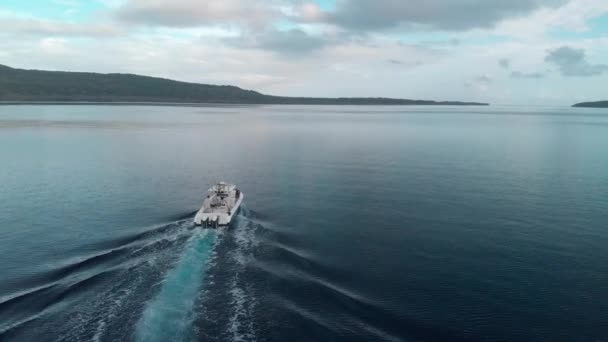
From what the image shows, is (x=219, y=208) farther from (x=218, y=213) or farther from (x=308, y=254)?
(x=308, y=254)

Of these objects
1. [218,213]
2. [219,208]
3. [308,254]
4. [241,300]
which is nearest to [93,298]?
[241,300]

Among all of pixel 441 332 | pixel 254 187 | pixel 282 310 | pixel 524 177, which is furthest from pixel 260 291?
pixel 524 177

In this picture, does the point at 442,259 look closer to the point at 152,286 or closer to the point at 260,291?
the point at 260,291

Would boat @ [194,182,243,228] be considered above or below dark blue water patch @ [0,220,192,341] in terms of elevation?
above

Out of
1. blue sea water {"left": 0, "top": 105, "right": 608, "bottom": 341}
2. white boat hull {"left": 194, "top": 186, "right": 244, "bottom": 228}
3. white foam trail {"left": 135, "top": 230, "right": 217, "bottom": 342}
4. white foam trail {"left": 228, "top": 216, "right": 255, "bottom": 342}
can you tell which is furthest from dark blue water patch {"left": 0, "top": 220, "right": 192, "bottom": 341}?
white foam trail {"left": 228, "top": 216, "right": 255, "bottom": 342}

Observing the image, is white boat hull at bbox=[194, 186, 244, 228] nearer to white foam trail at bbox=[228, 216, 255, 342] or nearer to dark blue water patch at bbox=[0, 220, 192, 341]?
white foam trail at bbox=[228, 216, 255, 342]
